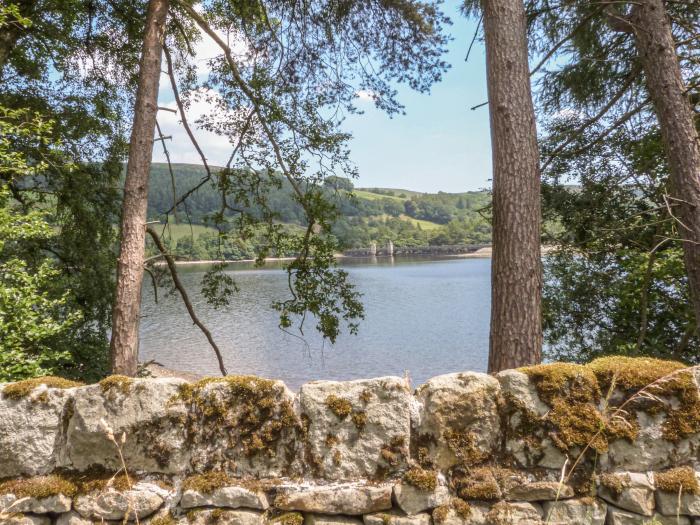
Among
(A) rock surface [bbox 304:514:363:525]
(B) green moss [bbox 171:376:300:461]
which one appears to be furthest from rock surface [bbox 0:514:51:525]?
(A) rock surface [bbox 304:514:363:525]

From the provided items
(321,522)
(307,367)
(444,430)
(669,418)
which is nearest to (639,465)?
(669,418)

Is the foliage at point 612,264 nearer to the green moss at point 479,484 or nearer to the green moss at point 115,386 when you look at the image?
the green moss at point 479,484

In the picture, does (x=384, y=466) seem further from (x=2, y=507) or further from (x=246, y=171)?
(x=246, y=171)

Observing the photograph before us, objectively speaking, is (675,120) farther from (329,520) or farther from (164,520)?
(164,520)

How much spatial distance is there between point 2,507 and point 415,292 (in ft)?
97.4

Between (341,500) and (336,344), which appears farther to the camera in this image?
(336,344)

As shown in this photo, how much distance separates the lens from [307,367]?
47.7 ft

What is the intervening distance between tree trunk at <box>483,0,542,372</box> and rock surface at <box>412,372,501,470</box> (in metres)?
1.35

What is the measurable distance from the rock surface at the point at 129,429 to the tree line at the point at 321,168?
221 centimetres

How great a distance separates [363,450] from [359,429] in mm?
89

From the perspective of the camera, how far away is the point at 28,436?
203cm

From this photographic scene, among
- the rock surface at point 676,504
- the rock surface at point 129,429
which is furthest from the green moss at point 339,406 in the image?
the rock surface at point 676,504

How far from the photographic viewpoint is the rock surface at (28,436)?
2025 mm

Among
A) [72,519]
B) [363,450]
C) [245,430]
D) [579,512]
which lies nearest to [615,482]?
[579,512]
